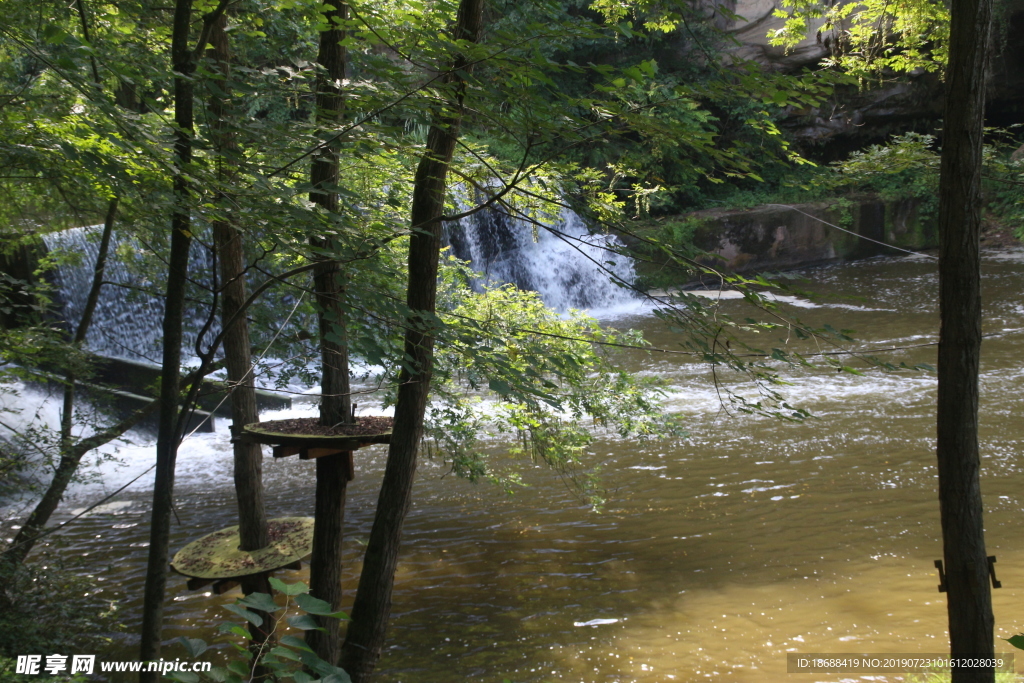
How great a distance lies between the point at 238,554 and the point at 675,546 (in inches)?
140

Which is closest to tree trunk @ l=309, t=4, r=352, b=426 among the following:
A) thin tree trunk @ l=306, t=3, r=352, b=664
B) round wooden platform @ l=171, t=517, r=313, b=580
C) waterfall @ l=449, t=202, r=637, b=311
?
thin tree trunk @ l=306, t=3, r=352, b=664

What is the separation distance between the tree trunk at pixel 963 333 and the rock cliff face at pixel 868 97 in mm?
16456

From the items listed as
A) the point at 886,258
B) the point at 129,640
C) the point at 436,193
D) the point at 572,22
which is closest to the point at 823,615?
the point at 436,193

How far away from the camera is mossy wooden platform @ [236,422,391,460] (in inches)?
142

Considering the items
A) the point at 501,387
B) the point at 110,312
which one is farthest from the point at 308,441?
the point at 110,312

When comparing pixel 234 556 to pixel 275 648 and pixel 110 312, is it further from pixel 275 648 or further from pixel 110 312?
pixel 110 312

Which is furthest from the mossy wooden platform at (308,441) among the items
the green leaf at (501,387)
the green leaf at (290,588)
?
the green leaf at (290,588)

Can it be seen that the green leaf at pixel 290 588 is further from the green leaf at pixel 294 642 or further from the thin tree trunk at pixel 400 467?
the thin tree trunk at pixel 400 467

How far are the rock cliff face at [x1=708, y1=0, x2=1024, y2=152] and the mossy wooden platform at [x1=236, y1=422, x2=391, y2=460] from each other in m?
16.8

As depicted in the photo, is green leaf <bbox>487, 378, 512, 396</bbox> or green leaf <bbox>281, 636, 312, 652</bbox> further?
green leaf <bbox>487, 378, 512, 396</bbox>

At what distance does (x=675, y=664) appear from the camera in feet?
14.8

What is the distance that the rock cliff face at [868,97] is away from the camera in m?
17.7

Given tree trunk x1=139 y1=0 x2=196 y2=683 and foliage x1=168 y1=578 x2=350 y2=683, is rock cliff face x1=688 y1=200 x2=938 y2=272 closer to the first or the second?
tree trunk x1=139 y1=0 x2=196 y2=683

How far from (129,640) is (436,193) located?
13.5 feet
